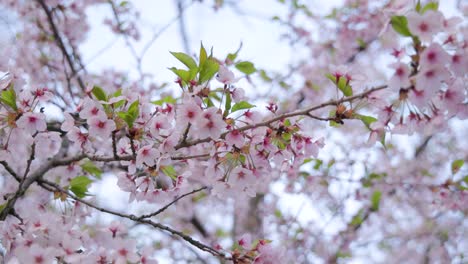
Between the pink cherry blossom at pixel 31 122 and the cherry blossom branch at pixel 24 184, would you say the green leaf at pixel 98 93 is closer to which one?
the pink cherry blossom at pixel 31 122

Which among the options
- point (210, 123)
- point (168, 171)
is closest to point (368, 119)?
point (210, 123)

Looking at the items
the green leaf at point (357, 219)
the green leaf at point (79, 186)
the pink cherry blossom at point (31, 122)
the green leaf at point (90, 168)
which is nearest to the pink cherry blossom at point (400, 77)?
the pink cherry blossom at point (31, 122)

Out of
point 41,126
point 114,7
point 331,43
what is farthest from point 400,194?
point 41,126

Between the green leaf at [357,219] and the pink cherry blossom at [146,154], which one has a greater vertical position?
the green leaf at [357,219]

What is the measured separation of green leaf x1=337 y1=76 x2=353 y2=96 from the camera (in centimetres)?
176

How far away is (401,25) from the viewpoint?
1454mm

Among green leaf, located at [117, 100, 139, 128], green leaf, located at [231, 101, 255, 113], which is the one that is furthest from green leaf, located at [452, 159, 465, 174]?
green leaf, located at [117, 100, 139, 128]

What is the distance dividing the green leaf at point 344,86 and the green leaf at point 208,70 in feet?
1.71

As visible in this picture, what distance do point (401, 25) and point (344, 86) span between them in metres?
0.37

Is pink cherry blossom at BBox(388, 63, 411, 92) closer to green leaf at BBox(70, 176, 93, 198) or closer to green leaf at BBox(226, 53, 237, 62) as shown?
green leaf at BBox(226, 53, 237, 62)

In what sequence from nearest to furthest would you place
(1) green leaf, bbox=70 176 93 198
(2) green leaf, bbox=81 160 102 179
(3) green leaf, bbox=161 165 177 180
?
(3) green leaf, bbox=161 165 177 180
(1) green leaf, bbox=70 176 93 198
(2) green leaf, bbox=81 160 102 179

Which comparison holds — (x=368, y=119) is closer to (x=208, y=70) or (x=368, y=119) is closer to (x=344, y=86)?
(x=344, y=86)

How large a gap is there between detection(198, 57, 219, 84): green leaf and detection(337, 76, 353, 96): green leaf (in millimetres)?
520

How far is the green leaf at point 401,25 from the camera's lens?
1.45 m
